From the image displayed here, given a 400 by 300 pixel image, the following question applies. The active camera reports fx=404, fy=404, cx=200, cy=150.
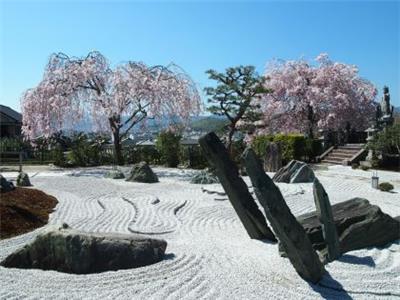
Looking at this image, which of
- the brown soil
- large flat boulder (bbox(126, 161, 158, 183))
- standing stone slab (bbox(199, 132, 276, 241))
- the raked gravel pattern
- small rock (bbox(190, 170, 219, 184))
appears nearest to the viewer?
the raked gravel pattern

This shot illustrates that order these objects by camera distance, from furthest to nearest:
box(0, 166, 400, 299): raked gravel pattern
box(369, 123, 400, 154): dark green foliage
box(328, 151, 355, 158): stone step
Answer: box(328, 151, 355, 158): stone step < box(369, 123, 400, 154): dark green foliage < box(0, 166, 400, 299): raked gravel pattern

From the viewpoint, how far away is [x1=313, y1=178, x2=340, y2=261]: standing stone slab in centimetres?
517

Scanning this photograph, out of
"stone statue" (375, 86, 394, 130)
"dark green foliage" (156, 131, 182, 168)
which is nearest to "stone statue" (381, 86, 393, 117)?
"stone statue" (375, 86, 394, 130)

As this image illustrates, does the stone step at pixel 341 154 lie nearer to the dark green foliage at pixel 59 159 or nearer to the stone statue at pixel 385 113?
the stone statue at pixel 385 113

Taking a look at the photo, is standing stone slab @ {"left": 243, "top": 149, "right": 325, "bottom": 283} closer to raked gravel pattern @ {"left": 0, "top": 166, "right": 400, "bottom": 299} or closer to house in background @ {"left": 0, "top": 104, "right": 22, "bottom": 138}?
raked gravel pattern @ {"left": 0, "top": 166, "right": 400, "bottom": 299}

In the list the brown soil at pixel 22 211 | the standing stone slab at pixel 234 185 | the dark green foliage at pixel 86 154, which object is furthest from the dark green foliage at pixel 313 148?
the standing stone slab at pixel 234 185

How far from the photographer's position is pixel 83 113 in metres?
19.3

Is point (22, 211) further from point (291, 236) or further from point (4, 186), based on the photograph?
point (291, 236)

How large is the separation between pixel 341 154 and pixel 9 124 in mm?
24944

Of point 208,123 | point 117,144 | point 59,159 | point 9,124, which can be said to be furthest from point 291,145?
point 9,124

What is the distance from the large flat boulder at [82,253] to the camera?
4.93 metres

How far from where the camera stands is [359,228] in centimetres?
579

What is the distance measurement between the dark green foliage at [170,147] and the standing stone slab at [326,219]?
14795 millimetres

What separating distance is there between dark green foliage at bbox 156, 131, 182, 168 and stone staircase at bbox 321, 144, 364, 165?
7323 mm
